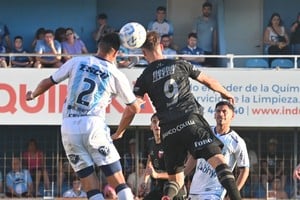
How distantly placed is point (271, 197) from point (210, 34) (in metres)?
4.72

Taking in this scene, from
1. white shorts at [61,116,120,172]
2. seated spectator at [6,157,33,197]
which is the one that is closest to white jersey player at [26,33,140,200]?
white shorts at [61,116,120,172]

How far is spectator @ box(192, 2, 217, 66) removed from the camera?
22297 millimetres

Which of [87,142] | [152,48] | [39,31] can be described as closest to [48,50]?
[39,31]

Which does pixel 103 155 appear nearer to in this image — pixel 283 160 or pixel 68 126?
pixel 68 126

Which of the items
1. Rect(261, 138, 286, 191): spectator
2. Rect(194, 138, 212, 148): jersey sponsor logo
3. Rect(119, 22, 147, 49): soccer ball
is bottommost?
Rect(261, 138, 286, 191): spectator

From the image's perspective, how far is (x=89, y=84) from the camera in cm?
1002

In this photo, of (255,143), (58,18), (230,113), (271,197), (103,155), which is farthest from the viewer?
(58,18)

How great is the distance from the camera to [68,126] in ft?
33.0

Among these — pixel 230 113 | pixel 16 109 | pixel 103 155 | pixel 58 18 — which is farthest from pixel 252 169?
pixel 103 155

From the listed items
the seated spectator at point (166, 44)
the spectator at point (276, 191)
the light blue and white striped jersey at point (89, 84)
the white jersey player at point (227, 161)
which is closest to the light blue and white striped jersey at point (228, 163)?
the white jersey player at point (227, 161)

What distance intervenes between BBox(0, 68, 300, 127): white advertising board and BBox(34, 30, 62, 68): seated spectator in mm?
274

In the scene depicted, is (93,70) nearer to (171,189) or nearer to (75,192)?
(171,189)

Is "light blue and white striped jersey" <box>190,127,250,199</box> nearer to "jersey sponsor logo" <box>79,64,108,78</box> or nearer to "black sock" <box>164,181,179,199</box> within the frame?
"black sock" <box>164,181,179,199</box>

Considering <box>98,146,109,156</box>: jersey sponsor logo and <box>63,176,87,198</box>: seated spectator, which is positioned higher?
<box>98,146,109,156</box>: jersey sponsor logo
